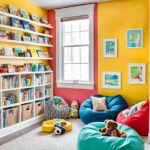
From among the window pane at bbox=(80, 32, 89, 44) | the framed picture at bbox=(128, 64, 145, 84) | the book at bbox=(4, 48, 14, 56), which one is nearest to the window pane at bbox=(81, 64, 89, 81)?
the window pane at bbox=(80, 32, 89, 44)

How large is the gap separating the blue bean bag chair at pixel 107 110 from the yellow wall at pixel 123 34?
209mm

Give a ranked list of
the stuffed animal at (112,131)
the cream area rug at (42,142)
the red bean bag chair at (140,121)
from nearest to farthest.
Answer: the stuffed animal at (112,131) < the cream area rug at (42,142) < the red bean bag chair at (140,121)

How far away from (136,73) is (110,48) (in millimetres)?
769

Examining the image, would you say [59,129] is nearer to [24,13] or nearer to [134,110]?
[134,110]

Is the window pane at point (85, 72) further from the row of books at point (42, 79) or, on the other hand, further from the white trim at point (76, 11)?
the white trim at point (76, 11)

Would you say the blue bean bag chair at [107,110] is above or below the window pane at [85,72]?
below

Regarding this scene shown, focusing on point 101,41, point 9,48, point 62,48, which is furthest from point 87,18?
point 9,48

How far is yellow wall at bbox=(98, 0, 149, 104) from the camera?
4.14 m

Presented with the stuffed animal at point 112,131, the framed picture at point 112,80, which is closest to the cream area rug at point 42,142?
the stuffed animal at point 112,131

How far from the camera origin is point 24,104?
4.24 metres

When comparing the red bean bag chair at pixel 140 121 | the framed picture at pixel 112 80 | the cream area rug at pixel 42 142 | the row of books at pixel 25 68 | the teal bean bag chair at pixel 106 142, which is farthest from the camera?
the framed picture at pixel 112 80

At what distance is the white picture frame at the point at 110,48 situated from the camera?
4.38 meters

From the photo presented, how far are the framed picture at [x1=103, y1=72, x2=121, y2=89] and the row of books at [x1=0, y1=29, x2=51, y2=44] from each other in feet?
5.35

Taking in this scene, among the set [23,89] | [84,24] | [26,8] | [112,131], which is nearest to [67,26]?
[84,24]
